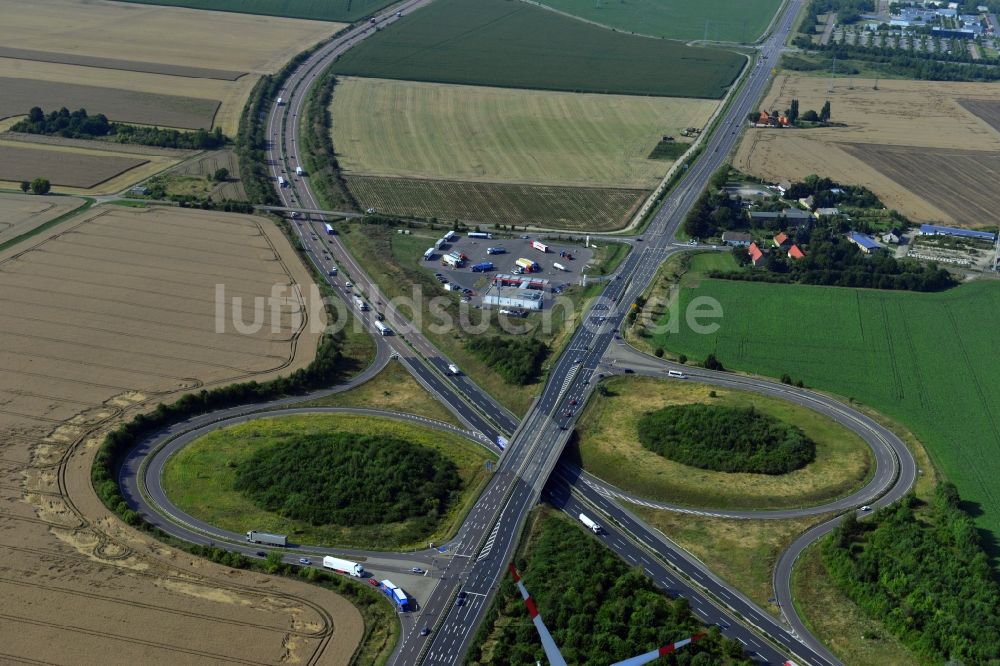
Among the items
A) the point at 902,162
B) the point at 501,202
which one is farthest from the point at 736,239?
the point at 902,162

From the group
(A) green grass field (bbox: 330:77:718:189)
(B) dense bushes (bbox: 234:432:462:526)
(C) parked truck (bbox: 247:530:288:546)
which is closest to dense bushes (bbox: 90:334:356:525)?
(C) parked truck (bbox: 247:530:288:546)

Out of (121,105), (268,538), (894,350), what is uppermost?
→ (121,105)

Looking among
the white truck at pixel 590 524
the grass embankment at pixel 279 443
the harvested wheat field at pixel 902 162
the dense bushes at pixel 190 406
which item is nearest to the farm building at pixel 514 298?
the dense bushes at pixel 190 406

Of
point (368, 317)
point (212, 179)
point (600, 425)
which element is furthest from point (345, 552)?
point (212, 179)

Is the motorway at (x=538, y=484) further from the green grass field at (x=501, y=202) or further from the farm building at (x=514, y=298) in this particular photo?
the green grass field at (x=501, y=202)

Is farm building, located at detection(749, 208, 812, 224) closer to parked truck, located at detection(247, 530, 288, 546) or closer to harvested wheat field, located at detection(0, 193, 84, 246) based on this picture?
parked truck, located at detection(247, 530, 288, 546)

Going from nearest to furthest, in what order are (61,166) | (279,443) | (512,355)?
(279,443) → (512,355) → (61,166)

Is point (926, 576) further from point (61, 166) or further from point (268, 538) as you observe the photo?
point (61, 166)
